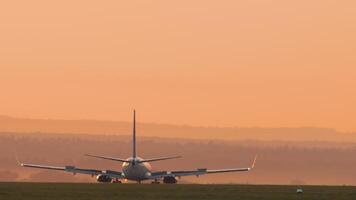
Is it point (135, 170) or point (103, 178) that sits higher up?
point (135, 170)

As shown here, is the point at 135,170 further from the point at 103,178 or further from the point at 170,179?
the point at 170,179

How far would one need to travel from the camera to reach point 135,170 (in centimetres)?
17225

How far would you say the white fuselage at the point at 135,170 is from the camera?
17225 centimetres

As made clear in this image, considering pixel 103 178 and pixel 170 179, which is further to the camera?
pixel 170 179

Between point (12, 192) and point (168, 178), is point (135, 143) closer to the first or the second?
point (168, 178)

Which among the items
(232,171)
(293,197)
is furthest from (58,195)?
(232,171)

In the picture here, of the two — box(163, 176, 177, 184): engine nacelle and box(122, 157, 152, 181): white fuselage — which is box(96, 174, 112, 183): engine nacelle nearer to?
box(122, 157, 152, 181): white fuselage

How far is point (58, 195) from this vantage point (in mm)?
88125

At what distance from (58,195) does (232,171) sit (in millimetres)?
97097

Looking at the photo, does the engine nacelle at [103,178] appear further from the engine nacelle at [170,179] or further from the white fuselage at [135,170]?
the engine nacelle at [170,179]

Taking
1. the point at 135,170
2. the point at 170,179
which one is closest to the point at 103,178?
the point at 135,170

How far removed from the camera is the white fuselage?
172250 mm

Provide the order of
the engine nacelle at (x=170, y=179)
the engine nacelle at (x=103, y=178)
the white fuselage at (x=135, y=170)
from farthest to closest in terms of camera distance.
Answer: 1. the engine nacelle at (x=170, y=179)
2. the engine nacelle at (x=103, y=178)
3. the white fuselage at (x=135, y=170)

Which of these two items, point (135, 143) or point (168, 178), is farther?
point (135, 143)
